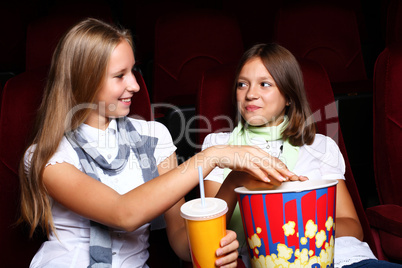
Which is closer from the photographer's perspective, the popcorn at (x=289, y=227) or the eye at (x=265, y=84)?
the popcorn at (x=289, y=227)

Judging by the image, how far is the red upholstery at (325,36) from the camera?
6.19 feet

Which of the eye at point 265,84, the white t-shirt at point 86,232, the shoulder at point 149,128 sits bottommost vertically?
the white t-shirt at point 86,232

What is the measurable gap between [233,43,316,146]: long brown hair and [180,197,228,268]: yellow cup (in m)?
0.55

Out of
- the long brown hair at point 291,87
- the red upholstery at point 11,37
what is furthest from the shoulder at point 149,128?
the red upholstery at point 11,37

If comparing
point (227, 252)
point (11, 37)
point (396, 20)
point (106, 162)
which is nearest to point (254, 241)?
point (227, 252)

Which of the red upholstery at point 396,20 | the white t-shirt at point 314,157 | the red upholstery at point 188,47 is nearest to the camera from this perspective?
the white t-shirt at point 314,157

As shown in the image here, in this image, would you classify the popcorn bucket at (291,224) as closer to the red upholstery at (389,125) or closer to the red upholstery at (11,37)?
the red upholstery at (389,125)

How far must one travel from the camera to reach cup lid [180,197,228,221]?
0.56m

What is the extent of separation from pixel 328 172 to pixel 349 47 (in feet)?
3.68

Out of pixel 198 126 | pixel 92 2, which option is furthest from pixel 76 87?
pixel 92 2

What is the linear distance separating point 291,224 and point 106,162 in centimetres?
46

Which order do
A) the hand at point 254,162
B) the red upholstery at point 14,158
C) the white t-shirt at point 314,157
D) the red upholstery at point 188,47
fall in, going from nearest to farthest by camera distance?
the hand at point 254,162, the red upholstery at point 14,158, the white t-shirt at point 314,157, the red upholstery at point 188,47

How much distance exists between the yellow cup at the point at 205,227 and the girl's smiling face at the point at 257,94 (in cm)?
51

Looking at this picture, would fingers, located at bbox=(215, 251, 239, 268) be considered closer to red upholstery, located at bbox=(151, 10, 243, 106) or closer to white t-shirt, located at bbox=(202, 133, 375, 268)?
white t-shirt, located at bbox=(202, 133, 375, 268)
